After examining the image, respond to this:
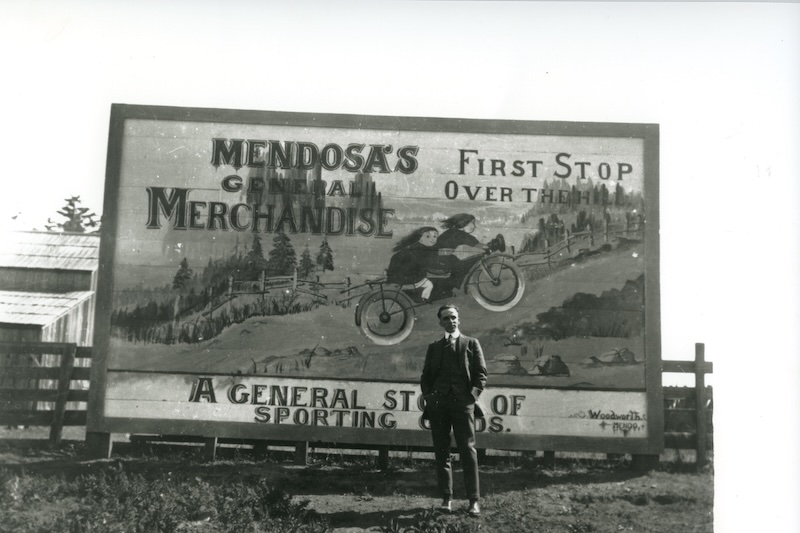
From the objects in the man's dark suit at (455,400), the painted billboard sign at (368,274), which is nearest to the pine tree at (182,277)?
the painted billboard sign at (368,274)

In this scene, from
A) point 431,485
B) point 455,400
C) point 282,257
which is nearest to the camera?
point 455,400

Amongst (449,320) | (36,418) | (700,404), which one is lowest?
(36,418)

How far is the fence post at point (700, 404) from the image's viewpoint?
7.63 meters

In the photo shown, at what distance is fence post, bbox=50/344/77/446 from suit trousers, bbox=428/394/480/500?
14.4ft

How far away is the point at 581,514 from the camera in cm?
705

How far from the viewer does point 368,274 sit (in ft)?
25.4

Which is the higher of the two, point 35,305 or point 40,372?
point 35,305

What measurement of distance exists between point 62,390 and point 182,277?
200 cm

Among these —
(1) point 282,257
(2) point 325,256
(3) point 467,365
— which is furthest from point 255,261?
(3) point 467,365

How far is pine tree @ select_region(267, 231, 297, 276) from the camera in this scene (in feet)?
25.4

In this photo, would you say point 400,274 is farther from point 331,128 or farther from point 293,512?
point 293,512

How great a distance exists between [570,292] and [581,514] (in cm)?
240

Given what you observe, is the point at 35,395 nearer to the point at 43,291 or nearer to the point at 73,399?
the point at 73,399

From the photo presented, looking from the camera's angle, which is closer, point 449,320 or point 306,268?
point 449,320
